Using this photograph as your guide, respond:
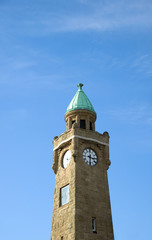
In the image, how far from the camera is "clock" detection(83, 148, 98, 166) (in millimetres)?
54219

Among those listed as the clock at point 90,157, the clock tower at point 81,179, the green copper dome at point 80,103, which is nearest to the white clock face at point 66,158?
the clock tower at point 81,179

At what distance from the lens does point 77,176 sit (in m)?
51.6

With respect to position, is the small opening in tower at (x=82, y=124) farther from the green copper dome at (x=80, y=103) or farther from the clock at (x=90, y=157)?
the clock at (x=90, y=157)

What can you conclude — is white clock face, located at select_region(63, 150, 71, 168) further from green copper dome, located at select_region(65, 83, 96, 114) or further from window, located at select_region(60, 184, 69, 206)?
green copper dome, located at select_region(65, 83, 96, 114)

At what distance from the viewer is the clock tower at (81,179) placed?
48781 mm

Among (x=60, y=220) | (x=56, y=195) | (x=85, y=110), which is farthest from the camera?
(x=85, y=110)

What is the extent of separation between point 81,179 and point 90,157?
14.2 ft

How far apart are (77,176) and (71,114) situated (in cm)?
1150

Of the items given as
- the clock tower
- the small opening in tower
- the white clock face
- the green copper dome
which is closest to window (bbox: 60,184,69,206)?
the clock tower

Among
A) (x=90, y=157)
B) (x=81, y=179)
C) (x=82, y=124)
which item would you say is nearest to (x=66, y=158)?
(x=90, y=157)

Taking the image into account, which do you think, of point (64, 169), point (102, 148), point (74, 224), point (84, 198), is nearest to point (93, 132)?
point (102, 148)

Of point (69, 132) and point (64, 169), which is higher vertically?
point (69, 132)

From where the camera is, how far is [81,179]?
5169 centimetres

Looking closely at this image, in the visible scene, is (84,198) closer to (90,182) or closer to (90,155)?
(90,182)
